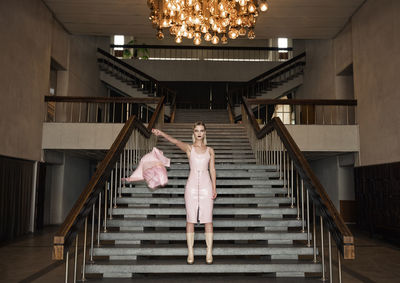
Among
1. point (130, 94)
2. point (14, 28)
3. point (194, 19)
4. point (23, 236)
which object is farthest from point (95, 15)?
point (23, 236)

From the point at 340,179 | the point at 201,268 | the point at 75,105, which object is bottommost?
the point at 201,268

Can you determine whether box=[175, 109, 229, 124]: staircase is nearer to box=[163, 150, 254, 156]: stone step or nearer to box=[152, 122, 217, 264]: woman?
box=[163, 150, 254, 156]: stone step

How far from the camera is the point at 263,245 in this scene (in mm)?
4332

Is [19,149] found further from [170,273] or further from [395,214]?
[395,214]

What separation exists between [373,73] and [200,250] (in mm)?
6767

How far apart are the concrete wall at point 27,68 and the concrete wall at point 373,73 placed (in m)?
8.05

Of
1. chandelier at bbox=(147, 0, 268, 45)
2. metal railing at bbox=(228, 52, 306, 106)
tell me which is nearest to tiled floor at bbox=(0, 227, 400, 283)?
chandelier at bbox=(147, 0, 268, 45)

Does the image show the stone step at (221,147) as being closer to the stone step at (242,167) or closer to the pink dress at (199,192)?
the stone step at (242,167)

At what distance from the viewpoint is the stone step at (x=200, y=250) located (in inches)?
161

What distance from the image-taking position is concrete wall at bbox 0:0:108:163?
24.6 ft

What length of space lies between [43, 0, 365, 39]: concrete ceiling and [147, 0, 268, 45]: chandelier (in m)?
3.32

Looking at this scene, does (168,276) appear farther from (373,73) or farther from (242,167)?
(373,73)

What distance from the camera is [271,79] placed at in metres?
13.9

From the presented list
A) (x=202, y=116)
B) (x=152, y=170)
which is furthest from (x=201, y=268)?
(x=202, y=116)
